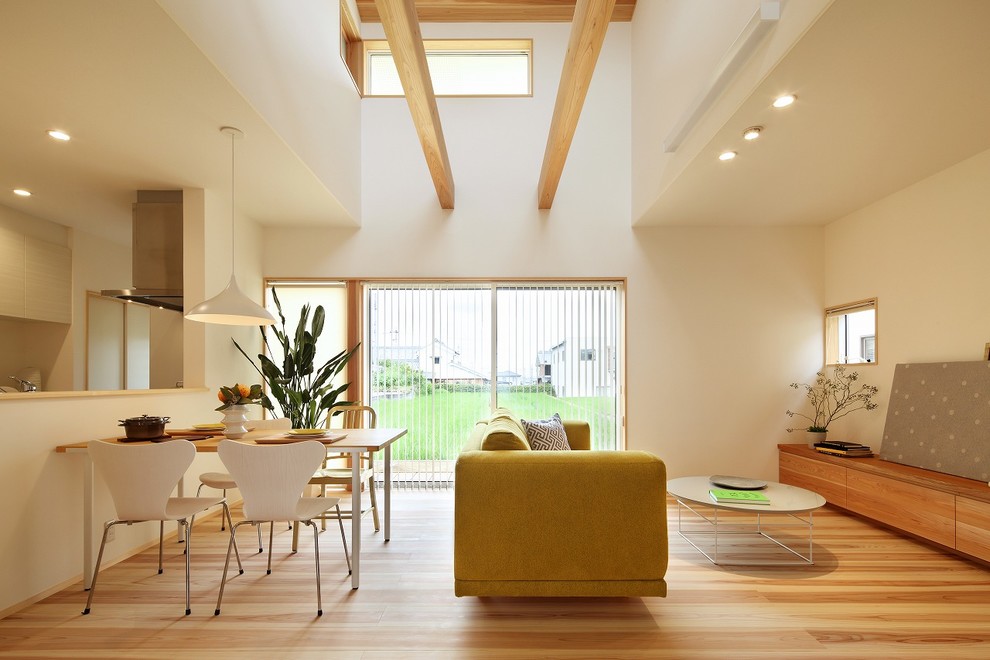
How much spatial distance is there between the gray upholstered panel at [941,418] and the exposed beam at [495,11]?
3990 millimetres

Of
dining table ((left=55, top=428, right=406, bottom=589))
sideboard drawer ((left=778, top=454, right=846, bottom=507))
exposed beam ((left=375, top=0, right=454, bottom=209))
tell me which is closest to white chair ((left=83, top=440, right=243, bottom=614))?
dining table ((left=55, top=428, right=406, bottom=589))

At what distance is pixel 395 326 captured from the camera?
5398 mm

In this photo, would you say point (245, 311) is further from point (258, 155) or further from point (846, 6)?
point (846, 6)

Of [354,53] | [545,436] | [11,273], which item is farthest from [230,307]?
[354,53]

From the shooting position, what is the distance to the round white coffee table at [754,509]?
3129mm

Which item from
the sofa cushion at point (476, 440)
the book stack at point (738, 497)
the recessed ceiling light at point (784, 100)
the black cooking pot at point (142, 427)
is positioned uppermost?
the recessed ceiling light at point (784, 100)


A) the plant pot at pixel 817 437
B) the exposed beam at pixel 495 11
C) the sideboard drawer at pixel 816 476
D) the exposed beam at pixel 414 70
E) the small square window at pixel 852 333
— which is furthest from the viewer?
the exposed beam at pixel 495 11

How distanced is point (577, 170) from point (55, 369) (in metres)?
5.15

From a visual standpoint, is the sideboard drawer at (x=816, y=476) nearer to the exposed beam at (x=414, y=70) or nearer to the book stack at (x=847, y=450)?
the book stack at (x=847, y=450)

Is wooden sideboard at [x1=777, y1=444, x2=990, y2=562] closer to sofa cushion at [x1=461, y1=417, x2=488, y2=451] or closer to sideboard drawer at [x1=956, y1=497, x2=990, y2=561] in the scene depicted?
sideboard drawer at [x1=956, y1=497, x2=990, y2=561]

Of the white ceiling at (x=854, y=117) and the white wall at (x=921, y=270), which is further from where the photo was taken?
the white wall at (x=921, y=270)

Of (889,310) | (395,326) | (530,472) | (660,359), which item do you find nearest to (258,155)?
(395,326)

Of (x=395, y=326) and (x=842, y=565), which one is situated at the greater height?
(x=395, y=326)

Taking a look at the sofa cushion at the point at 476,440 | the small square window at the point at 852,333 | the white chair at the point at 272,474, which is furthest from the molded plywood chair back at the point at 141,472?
the small square window at the point at 852,333
